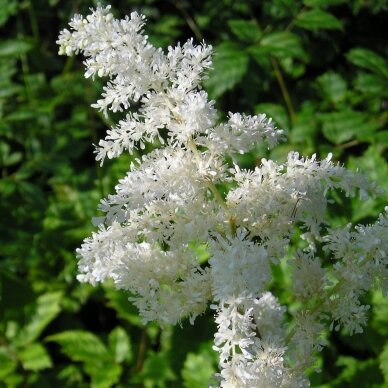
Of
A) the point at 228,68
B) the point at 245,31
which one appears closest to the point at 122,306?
the point at 228,68

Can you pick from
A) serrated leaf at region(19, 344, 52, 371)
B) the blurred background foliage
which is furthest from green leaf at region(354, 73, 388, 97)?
serrated leaf at region(19, 344, 52, 371)

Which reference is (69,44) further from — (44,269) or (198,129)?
(44,269)

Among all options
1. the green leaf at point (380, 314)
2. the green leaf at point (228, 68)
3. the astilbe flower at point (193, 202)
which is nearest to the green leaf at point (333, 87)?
the green leaf at point (228, 68)

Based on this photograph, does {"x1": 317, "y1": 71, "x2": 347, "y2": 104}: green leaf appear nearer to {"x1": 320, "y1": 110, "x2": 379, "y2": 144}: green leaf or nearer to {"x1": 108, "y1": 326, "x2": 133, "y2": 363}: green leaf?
{"x1": 320, "y1": 110, "x2": 379, "y2": 144}: green leaf

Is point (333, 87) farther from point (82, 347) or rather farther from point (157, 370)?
point (82, 347)

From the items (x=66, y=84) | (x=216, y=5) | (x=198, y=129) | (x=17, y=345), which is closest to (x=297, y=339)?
(x=198, y=129)
